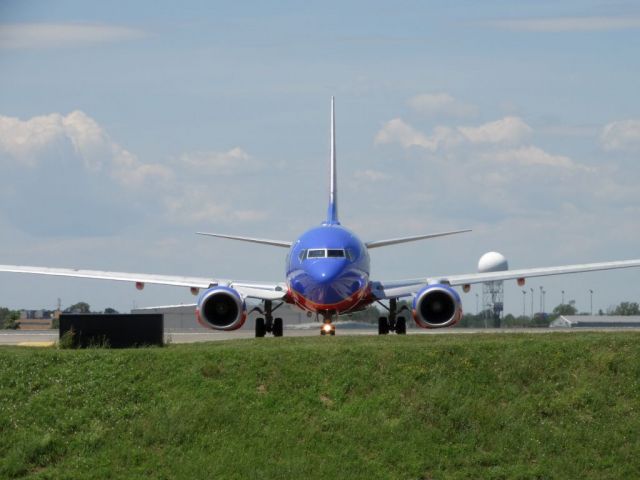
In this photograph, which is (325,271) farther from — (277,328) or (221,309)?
(277,328)

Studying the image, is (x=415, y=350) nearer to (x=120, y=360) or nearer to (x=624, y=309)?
(x=120, y=360)

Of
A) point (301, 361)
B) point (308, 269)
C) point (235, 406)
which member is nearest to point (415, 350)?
point (301, 361)

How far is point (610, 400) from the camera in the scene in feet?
94.4

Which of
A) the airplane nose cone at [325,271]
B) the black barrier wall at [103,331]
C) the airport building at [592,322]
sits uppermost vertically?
the airplane nose cone at [325,271]

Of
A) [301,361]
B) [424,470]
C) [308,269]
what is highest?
[308,269]

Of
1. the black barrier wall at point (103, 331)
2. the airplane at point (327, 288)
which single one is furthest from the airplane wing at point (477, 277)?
the black barrier wall at point (103, 331)

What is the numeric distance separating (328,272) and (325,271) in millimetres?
115

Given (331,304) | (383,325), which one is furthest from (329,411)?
(383,325)

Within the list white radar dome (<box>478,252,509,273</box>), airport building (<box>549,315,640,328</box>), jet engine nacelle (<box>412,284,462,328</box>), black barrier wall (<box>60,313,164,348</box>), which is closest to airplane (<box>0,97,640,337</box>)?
jet engine nacelle (<box>412,284,462,328</box>)

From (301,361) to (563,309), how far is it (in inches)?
3759

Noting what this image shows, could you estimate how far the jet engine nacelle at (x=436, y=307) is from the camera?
47969 millimetres

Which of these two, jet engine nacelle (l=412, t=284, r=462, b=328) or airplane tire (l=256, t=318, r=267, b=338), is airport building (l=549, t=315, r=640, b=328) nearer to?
jet engine nacelle (l=412, t=284, r=462, b=328)

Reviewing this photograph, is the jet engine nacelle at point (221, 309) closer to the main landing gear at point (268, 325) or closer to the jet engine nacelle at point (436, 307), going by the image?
the main landing gear at point (268, 325)

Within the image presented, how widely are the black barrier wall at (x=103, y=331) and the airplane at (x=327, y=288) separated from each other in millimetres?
9892
